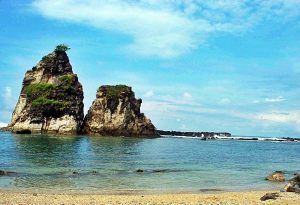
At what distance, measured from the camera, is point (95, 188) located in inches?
1131

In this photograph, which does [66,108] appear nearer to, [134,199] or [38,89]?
[38,89]

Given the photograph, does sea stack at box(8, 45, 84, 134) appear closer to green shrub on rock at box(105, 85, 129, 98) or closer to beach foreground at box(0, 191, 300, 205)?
green shrub on rock at box(105, 85, 129, 98)

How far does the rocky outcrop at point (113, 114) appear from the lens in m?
127

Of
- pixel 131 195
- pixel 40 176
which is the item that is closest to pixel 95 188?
pixel 131 195

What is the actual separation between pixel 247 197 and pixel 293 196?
259 cm

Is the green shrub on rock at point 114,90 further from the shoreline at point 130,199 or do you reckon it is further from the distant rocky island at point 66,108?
the shoreline at point 130,199

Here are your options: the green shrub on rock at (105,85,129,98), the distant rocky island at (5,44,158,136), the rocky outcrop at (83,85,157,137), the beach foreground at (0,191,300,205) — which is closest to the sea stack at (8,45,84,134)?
the distant rocky island at (5,44,158,136)

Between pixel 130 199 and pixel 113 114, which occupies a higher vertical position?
pixel 113 114

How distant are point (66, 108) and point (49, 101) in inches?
222

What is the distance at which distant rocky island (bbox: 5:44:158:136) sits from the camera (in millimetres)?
123375

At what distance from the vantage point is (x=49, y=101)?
124 m

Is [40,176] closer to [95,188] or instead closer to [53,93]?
[95,188]

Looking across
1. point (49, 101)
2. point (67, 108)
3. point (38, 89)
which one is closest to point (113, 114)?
point (67, 108)

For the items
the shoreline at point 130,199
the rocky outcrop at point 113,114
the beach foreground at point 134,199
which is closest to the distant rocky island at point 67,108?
the rocky outcrop at point 113,114
